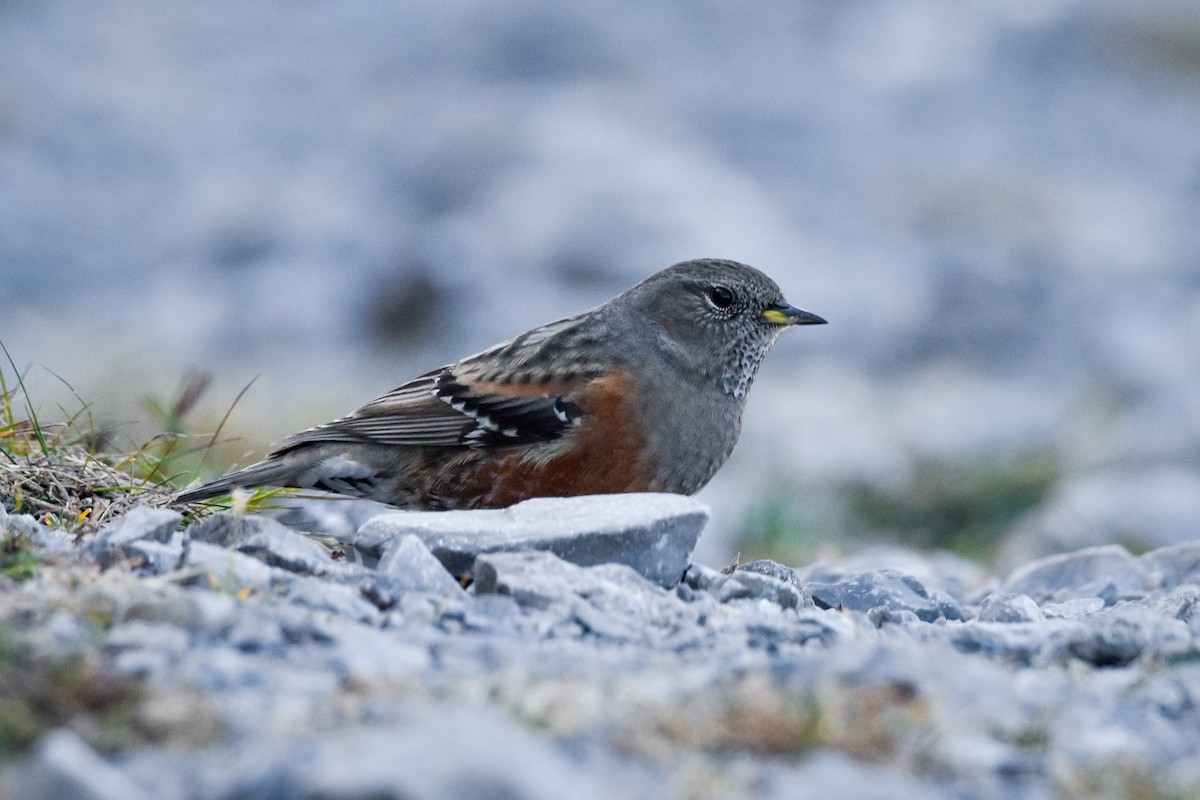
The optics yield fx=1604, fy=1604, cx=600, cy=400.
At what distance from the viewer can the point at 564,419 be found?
6.34 m

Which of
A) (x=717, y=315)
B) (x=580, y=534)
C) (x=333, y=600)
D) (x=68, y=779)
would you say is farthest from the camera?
(x=717, y=315)

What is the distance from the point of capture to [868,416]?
13.1 metres

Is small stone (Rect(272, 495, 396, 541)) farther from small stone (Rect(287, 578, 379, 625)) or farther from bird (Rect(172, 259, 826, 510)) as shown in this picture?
small stone (Rect(287, 578, 379, 625))

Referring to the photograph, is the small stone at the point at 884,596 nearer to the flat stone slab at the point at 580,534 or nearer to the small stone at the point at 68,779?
the flat stone slab at the point at 580,534

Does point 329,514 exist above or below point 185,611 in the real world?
above

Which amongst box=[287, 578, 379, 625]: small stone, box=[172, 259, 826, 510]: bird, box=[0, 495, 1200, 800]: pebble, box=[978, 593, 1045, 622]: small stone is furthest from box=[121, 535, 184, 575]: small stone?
box=[978, 593, 1045, 622]: small stone

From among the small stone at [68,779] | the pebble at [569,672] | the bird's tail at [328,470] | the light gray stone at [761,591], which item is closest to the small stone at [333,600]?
the pebble at [569,672]

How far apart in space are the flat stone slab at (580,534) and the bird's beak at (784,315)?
7.32 ft

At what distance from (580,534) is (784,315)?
2.61m

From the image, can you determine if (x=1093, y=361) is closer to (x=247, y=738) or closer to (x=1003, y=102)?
(x=1003, y=102)

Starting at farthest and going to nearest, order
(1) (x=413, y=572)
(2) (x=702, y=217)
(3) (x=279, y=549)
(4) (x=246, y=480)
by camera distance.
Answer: (2) (x=702, y=217)
(4) (x=246, y=480)
(3) (x=279, y=549)
(1) (x=413, y=572)

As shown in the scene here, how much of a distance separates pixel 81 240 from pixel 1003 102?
1274 centimetres

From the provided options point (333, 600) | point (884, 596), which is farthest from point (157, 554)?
point (884, 596)

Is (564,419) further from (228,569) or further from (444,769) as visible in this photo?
(444,769)
